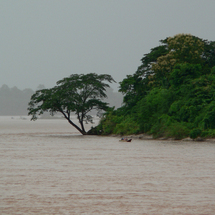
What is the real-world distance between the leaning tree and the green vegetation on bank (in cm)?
212

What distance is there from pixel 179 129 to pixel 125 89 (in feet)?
49.7

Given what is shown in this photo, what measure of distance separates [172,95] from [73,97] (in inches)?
432

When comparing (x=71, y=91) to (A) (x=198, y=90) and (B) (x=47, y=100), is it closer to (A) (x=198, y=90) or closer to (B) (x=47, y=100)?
(B) (x=47, y=100)

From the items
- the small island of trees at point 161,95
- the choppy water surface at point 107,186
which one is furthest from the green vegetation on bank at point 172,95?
the choppy water surface at point 107,186

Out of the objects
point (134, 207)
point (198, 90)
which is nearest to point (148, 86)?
point (198, 90)

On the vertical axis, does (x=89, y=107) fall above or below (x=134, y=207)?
above

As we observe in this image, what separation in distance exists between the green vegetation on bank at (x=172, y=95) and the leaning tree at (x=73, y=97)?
2.12 meters

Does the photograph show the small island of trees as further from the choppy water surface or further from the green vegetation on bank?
the choppy water surface

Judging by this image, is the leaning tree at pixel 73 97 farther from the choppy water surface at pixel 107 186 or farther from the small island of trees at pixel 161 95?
the choppy water surface at pixel 107 186

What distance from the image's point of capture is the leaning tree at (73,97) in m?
48.4

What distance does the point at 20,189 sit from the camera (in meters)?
12.6

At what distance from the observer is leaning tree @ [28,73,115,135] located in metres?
48.4

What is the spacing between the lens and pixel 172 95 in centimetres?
4281


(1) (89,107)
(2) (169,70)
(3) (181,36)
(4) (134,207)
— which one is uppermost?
(3) (181,36)
